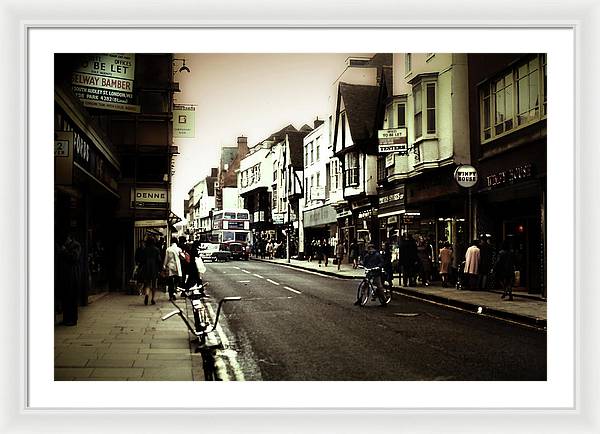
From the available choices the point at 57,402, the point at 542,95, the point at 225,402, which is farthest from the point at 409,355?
the point at 542,95

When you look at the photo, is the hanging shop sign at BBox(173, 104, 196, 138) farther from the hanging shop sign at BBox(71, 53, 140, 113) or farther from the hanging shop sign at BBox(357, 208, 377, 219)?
the hanging shop sign at BBox(357, 208, 377, 219)

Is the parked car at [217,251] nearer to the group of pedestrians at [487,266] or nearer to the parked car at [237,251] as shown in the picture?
the parked car at [237,251]

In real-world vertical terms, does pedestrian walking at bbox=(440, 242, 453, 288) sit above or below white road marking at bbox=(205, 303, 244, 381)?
above

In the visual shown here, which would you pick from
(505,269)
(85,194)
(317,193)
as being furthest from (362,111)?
(85,194)

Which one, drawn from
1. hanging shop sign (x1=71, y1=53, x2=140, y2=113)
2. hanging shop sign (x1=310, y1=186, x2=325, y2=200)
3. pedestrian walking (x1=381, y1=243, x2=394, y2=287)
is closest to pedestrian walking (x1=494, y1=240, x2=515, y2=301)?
pedestrian walking (x1=381, y1=243, x2=394, y2=287)

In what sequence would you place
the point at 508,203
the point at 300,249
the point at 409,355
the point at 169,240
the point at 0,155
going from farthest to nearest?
the point at 300,249 < the point at 169,240 < the point at 508,203 < the point at 409,355 < the point at 0,155

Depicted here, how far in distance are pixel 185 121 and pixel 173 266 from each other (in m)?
4.11

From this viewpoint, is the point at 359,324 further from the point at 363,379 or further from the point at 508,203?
the point at 508,203

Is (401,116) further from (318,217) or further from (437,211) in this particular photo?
(318,217)

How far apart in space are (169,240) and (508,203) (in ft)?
25.0

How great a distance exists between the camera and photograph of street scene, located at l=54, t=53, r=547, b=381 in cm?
981

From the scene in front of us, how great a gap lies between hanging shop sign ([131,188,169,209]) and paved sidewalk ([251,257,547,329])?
567 centimetres

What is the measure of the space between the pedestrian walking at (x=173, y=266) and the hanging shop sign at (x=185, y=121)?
3.66 metres

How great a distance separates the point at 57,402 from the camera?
902cm
